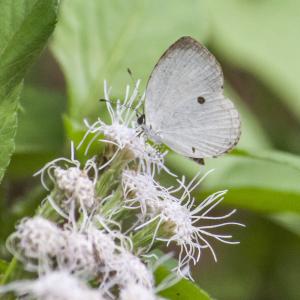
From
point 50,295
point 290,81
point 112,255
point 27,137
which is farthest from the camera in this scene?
point 290,81

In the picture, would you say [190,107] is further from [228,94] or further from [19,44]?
[228,94]

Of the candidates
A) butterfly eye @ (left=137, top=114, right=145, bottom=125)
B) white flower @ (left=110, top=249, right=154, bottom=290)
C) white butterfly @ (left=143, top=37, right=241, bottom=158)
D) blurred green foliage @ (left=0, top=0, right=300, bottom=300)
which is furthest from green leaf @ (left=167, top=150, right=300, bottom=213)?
white flower @ (left=110, top=249, right=154, bottom=290)

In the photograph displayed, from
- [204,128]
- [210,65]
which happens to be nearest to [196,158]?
[204,128]

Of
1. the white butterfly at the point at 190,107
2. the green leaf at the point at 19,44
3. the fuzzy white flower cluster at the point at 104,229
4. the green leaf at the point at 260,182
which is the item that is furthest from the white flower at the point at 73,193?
the green leaf at the point at 260,182

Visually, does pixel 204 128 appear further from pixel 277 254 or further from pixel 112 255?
pixel 277 254

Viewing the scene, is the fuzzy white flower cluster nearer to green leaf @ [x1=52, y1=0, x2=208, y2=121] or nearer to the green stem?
the green stem

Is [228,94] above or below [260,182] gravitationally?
below

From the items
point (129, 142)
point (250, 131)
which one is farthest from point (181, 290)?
point (250, 131)
